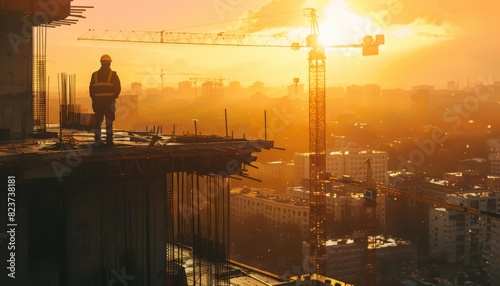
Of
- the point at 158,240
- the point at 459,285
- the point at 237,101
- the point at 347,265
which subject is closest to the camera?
the point at 158,240

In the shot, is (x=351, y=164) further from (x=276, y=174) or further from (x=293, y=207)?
(x=293, y=207)

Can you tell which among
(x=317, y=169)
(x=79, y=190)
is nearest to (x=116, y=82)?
(x=79, y=190)

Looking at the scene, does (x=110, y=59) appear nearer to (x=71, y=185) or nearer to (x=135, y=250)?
(x=71, y=185)

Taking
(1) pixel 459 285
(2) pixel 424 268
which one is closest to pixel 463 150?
(2) pixel 424 268

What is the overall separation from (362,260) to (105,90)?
3644cm

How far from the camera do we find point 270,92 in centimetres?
10544

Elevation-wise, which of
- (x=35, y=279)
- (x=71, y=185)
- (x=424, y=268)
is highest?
(x=71, y=185)

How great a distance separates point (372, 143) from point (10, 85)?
82733mm

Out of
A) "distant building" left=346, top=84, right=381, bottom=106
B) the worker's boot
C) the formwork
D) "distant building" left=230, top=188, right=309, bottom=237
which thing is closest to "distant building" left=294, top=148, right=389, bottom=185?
"distant building" left=230, top=188, right=309, bottom=237

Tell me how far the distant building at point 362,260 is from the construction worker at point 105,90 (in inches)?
1339

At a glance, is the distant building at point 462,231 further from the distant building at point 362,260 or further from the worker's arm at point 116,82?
the worker's arm at point 116,82

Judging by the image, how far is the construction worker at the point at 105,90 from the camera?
9.58 m

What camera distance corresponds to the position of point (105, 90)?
963cm

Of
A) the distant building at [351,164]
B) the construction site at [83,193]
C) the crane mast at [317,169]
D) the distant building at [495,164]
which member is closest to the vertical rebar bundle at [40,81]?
the construction site at [83,193]
